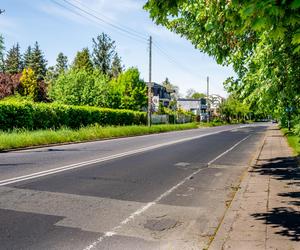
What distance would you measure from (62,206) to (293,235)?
12.9 ft

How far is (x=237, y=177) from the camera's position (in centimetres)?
1177

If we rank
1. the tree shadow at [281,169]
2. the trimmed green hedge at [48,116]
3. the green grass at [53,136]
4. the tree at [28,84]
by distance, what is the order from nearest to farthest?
the tree shadow at [281,169]
the green grass at [53,136]
the trimmed green hedge at [48,116]
the tree at [28,84]

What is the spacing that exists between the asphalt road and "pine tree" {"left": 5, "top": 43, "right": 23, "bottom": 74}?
112 metres

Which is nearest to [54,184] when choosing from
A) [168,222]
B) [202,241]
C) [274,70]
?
[168,222]

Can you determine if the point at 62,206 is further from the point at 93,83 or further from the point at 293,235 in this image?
the point at 93,83

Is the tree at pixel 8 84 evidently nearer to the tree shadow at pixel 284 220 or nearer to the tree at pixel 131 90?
the tree at pixel 131 90

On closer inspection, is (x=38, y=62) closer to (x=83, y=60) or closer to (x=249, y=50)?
(x=83, y=60)

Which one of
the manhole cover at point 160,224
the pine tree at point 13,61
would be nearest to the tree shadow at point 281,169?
the manhole cover at point 160,224

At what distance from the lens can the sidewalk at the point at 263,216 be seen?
5.23 m

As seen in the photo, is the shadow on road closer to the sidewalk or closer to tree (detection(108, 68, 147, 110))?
the sidewalk

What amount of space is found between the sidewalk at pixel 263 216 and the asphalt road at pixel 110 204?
0.30 metres

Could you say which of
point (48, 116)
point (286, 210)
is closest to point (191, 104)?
point (48, 116)

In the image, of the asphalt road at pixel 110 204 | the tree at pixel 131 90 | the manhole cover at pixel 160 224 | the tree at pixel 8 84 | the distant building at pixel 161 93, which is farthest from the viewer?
the distant building at pixel 161 93

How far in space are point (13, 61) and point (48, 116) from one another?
97.6 meters
